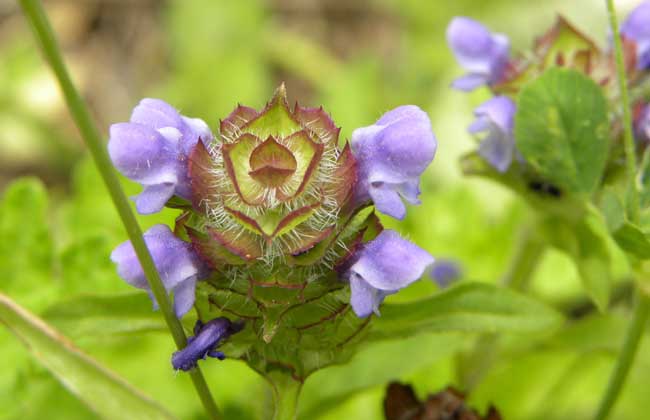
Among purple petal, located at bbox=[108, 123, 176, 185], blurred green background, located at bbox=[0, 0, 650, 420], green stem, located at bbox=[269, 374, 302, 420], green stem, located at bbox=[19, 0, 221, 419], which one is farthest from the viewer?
blurred green background, located at bbox=[0, 0, 650, 420]

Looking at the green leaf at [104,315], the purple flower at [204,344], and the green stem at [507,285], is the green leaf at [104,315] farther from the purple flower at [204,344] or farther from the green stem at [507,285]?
the green stem at [507,285]

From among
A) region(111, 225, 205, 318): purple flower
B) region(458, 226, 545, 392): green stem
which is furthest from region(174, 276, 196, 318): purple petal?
region(458, 226, 545, 392): green stem

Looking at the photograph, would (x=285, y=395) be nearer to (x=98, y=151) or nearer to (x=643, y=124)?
(x=98, y=151)

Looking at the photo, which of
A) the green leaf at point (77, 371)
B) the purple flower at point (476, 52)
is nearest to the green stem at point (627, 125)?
the purple flower at point (476, 52)

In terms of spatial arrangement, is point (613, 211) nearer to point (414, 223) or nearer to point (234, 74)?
point (414, 223)

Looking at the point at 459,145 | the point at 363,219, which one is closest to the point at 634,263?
the point at 363,219

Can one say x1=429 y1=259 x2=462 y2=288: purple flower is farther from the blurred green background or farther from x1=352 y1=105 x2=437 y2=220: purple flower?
x1=352 y1=105 x2=437 y2=220: purple flower
